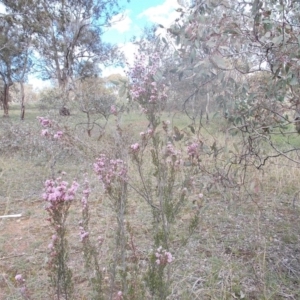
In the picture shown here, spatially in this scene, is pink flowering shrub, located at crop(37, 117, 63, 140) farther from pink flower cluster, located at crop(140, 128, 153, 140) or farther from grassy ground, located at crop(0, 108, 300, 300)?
pink flower cluster, located at crop(140, 128, 153, 140)

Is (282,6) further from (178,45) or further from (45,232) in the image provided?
(45,232)

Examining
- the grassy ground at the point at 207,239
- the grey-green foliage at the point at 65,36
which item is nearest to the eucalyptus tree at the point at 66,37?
the grey-green foliage at the point at 65,36

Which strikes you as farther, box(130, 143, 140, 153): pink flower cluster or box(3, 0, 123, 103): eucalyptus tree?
box(3, 0, 123, 103): eucalyptus tree

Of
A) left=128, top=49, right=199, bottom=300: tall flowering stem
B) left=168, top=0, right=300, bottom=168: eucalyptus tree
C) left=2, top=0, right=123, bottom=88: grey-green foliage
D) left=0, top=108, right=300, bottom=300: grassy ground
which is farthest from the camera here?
left=2, top=0, right=123, bottom=88: grey-green foliage

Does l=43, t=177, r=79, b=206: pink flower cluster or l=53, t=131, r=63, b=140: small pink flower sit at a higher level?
l=53, t=131, r=63, b=140: small pink flower

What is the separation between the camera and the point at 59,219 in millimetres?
920

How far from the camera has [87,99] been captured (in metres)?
8.25

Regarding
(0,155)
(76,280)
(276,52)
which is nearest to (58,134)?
(276,52)

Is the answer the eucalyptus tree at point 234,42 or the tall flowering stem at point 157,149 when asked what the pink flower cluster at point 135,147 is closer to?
the tall flowering stem at point 157,149

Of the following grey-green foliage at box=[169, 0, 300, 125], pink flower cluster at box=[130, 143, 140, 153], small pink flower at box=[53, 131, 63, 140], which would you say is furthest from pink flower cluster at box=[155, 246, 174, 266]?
grey-green foliage at box=[169, 0, 300, 125]

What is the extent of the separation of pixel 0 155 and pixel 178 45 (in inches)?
200

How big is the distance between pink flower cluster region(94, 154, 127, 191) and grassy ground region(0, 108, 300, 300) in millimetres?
93

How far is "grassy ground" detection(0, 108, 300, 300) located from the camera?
1.66 metres

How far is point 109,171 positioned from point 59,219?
0.32 meters
